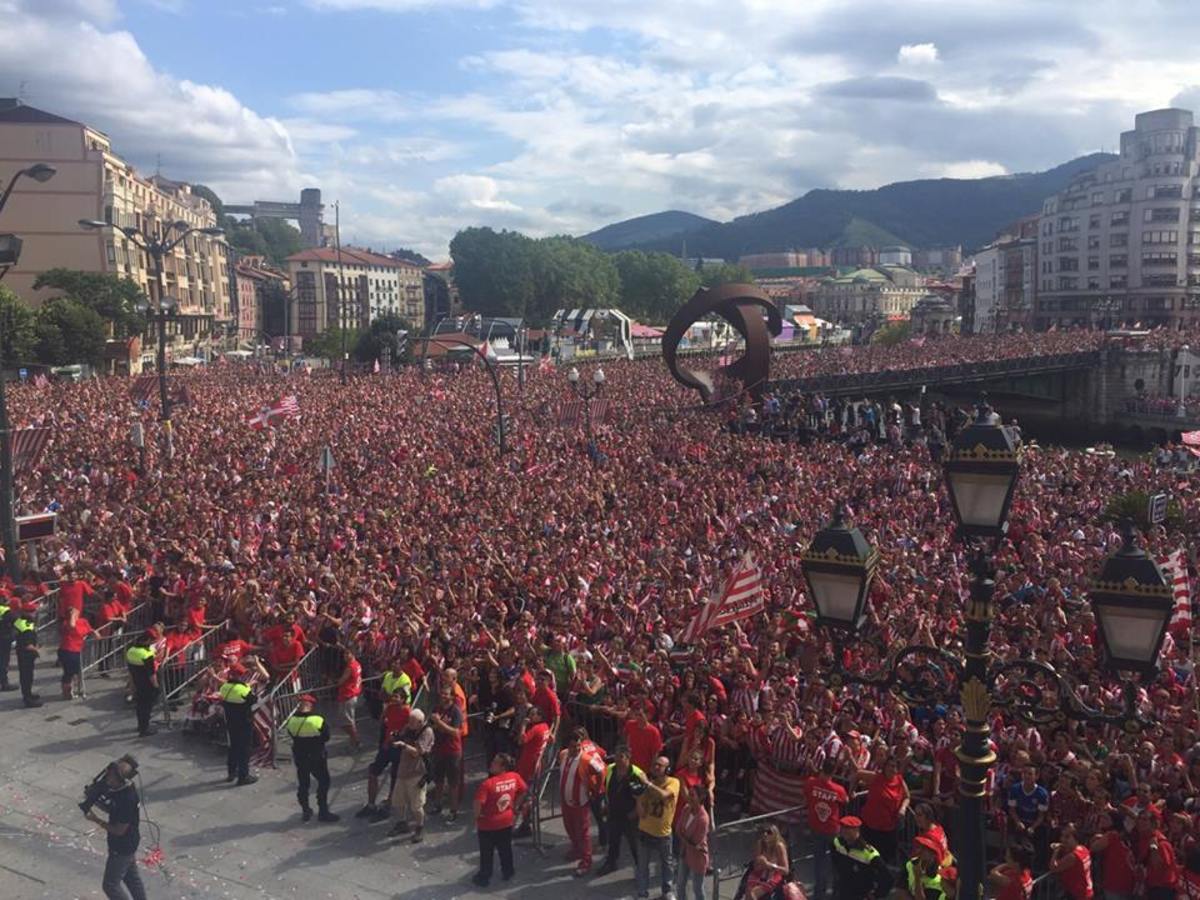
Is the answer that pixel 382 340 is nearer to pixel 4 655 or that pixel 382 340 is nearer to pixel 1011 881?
pixel 4 655

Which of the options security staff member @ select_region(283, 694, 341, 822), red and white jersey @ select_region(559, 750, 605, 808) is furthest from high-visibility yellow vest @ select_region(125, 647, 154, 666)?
red and white jersey @ select_region(559, 750, 605, 808)

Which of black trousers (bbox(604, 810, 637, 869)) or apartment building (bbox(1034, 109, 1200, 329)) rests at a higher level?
apartment building (bbox(1034, 109, 1200, 329))

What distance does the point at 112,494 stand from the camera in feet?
74.1

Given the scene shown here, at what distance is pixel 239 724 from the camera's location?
10875 millimetres

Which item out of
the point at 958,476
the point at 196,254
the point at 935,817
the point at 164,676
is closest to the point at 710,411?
the point at 164,676

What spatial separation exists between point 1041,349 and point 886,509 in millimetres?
47518

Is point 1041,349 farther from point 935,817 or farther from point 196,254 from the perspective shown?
point 196,254

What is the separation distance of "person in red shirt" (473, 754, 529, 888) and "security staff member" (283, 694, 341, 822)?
1855 mm

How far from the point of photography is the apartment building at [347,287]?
423ft

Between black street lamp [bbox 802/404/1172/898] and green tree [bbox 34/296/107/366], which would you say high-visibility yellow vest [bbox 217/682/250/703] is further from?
green tree [bbox 34/296/107/366]

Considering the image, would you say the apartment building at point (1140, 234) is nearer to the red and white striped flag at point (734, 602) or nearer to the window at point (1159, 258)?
the window at point (1159, 258)

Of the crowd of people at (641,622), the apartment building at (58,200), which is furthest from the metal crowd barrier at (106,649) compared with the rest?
the apartment building at (58,200)

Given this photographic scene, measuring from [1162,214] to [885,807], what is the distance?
348 feet

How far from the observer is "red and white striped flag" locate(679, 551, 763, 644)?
1204cm
